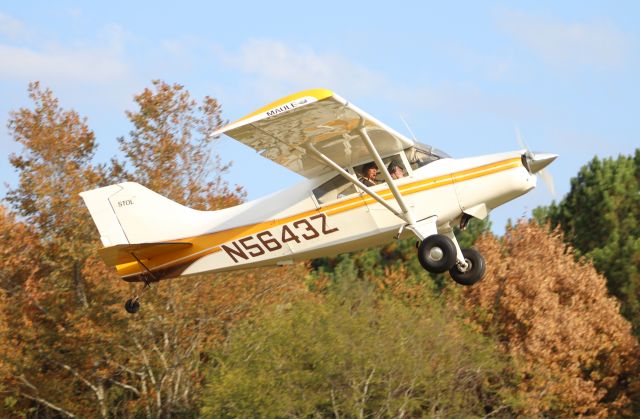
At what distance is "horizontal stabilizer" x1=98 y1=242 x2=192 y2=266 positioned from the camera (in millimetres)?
15125

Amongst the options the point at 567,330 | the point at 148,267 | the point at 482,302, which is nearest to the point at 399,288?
the point at 482,302

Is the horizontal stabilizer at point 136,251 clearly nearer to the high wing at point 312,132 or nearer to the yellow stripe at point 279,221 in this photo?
the yellow stripe at point 279,221

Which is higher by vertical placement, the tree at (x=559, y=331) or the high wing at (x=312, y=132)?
the high wing at (x=312, y=132)

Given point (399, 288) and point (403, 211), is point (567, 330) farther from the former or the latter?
point (403, 211)

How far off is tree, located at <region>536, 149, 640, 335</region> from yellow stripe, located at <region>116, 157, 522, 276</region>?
24.3 metres

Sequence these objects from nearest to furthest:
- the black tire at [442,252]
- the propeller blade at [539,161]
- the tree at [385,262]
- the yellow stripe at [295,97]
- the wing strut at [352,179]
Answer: the yellow stripe at [295,97] < the wing strut at [352,179] < the black tire at [442,252] < the propeller blade at [539,161] < the tree at [385,262]

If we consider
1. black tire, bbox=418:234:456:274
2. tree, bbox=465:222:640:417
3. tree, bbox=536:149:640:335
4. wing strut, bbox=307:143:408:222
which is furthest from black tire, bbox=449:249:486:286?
tree, bbox=536:149:640:335

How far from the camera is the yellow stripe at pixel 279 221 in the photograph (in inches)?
567

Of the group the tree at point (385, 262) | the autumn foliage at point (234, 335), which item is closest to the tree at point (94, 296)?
the autumn foliage at point (234, 335)

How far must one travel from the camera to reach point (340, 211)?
14.7m

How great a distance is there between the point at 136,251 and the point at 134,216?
1131mm

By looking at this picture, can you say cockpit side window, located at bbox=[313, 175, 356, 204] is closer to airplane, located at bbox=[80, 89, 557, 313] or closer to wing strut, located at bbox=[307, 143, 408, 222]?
airplane, located at bbox=[80, 89, 557, 313]

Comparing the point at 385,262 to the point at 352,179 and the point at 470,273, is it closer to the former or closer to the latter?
the point at 470,273

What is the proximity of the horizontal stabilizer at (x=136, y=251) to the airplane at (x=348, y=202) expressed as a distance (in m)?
0.02
